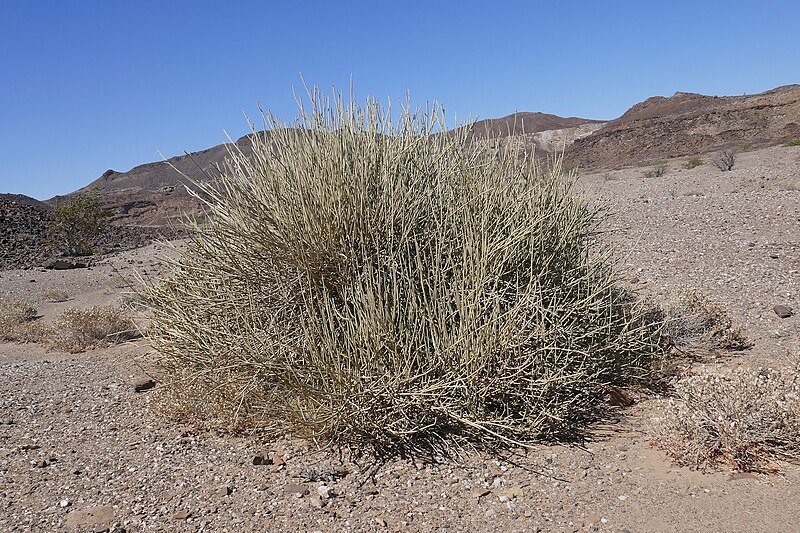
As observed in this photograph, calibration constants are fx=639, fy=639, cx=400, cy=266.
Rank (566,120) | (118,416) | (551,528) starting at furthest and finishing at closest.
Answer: (566,120)
(118,416)
(551,528)

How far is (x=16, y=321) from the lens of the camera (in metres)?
9.03

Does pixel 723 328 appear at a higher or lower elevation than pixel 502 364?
lower

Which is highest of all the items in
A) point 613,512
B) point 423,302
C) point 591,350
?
point 423,302

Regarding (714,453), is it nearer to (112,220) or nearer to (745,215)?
(745,215)

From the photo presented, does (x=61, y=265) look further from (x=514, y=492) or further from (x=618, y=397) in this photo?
(x=514, y=492)

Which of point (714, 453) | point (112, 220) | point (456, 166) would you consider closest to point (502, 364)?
point (714, 453)

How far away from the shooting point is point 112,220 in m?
39.1

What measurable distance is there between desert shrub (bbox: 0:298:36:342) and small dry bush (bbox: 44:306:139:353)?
2.48 ft

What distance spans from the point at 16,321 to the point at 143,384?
4900mm

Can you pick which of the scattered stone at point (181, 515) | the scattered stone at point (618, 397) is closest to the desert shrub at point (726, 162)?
the scattered stone at point (618, 397)

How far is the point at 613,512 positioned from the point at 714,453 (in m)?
0.78

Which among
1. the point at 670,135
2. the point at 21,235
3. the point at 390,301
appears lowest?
the point at 390,301

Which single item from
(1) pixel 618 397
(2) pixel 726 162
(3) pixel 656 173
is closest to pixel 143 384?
(1) pixel 618 397

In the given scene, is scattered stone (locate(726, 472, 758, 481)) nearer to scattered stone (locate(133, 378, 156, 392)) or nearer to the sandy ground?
the sandy ground
